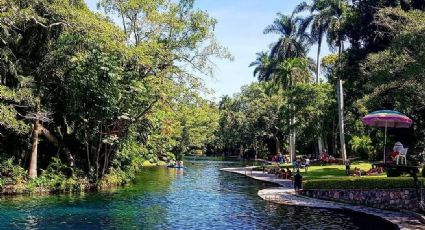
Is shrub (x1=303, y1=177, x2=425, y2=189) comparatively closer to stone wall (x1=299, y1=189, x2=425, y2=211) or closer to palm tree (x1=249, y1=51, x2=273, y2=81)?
stone wall (x1=299, y1=189, x2=425, y2=211)

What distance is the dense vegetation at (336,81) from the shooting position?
80.7 ft

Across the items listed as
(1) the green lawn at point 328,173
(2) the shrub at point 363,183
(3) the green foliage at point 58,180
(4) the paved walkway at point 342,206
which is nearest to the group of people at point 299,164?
(1) the green lawn at point 328,173

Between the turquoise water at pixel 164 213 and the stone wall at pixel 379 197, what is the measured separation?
238 centimetres

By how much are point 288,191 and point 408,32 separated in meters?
13.8

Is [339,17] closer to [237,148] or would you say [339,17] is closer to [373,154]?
[373,154]

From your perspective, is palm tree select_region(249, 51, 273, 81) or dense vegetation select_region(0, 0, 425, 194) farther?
palm tree select_region(249, 51, 273, 81)

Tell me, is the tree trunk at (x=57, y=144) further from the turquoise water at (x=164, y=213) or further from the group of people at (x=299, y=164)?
the group of people at (x=299, y=164)

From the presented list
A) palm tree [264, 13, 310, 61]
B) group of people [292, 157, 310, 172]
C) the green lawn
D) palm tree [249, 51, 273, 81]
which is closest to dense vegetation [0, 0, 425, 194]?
the green lawn

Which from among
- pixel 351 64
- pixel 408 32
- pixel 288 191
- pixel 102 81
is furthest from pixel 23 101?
pixel 351 64

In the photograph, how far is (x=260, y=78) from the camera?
95.9 metres

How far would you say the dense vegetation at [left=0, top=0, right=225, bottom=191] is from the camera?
29.3 metres

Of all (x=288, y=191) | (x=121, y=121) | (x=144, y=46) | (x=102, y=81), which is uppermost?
(x=144, y=46)

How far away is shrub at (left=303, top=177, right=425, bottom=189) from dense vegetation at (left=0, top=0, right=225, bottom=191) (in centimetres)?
1226

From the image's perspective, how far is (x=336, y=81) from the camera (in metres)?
44.6
